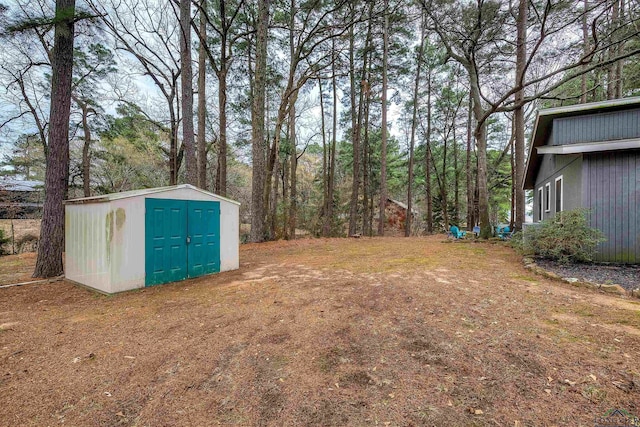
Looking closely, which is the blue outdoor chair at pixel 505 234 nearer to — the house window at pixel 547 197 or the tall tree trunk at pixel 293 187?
the house window at pixel 547 197

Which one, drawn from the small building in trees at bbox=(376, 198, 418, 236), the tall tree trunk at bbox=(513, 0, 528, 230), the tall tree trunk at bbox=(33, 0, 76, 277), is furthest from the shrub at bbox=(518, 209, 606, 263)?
the small building in trees at bbox=(376, 198, 418, 236)

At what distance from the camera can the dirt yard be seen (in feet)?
5.57

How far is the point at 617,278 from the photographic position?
14.6ft

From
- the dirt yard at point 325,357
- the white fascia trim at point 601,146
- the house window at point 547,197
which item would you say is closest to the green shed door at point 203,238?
the dirt yard at point 325,357

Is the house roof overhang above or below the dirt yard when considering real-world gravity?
above

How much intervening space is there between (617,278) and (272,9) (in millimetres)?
13239

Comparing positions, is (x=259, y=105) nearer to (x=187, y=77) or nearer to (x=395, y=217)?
(x=187, y=77)

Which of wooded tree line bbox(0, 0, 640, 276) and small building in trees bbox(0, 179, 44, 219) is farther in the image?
small building in trees bbox(0, 179, 44, 219)

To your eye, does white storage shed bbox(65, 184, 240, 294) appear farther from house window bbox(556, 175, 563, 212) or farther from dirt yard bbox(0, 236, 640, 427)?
house window bbox(556, 175, 563, 212)

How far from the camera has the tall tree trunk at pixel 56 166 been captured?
5.38 metres

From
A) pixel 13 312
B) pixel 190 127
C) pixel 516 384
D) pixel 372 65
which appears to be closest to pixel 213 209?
pixel 13 312

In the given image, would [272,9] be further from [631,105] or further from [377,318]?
[377,318]

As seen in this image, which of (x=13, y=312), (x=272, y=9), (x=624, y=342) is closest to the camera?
(x=624, y=342)

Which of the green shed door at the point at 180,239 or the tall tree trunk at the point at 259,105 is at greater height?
the tall tree trunk at the point at 259,105
